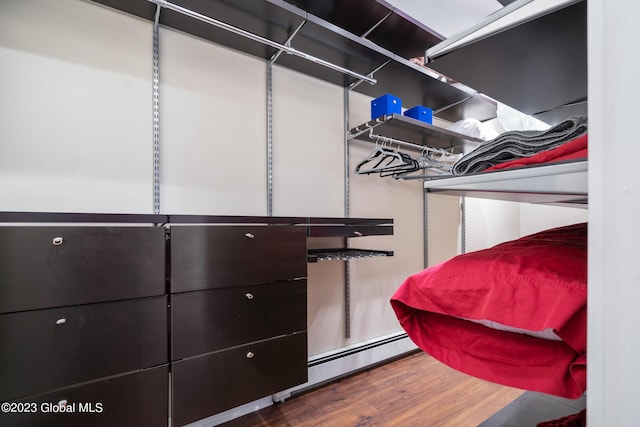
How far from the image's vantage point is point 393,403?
1.67m

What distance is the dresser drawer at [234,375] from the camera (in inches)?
41.9

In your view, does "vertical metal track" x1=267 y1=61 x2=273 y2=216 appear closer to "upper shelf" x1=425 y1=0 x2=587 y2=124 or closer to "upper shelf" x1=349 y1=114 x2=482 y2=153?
"upper shelf" x1=349 y1=114 x2=482 y2=153

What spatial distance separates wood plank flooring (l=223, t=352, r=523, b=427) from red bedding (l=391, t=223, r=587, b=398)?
1.19 m

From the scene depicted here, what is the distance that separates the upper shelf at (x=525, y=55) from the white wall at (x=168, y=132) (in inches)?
45.4

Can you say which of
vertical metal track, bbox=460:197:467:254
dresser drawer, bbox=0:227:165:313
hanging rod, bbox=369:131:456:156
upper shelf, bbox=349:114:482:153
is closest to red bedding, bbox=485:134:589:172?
dresser drawer, bbox=0:227:165:313

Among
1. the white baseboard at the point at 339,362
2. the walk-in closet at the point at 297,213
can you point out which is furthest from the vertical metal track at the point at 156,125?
the white baseboard at the point at 339,362

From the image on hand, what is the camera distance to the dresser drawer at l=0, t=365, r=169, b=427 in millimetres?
860

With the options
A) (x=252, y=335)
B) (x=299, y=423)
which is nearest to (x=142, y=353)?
(x=252, y=335)

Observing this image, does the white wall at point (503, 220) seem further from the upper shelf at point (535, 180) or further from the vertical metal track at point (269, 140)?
the upper shelf at point (535, 180)

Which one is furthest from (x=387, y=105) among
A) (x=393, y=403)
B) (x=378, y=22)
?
(x=393, y=403)

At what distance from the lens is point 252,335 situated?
3.97ft

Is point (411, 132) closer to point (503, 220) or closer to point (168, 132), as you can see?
point (168, 132)

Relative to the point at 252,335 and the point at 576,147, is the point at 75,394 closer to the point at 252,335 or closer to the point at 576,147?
the point at 252,335

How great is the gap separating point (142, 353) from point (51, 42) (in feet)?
4.37
